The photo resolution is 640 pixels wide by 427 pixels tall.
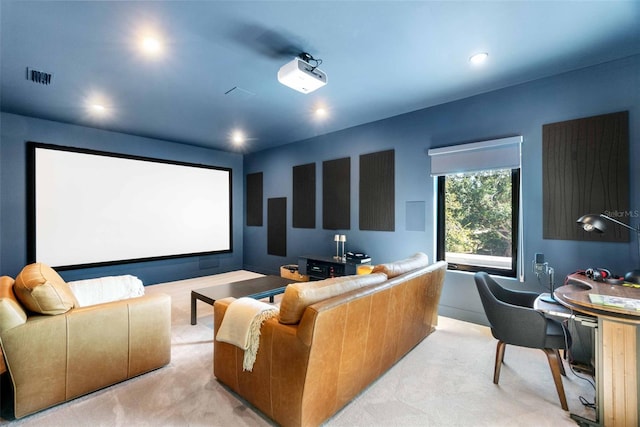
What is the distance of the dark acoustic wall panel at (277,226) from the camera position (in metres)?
5.73

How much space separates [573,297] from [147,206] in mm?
5805

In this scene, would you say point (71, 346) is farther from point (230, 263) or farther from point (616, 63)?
point (616, 63)

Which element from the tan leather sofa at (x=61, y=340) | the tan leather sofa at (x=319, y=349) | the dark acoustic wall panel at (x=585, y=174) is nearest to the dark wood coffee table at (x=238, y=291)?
the tan leather sofa at (x=61, y=340)

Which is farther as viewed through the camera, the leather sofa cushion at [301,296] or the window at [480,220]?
the window at [480,220]

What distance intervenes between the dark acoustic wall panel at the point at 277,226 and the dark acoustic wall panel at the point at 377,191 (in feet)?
6.21

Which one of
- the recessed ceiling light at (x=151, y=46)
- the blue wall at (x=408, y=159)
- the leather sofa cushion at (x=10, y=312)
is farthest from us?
the blue wall at (x=408, y=159)

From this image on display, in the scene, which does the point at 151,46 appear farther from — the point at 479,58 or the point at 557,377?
the point at 557,377

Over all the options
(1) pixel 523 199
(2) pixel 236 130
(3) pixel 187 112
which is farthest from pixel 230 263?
(1) pixel 523 199

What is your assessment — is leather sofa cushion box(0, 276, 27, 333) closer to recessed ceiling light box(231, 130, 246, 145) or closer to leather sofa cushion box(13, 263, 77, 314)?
leather sofa cushion box(13, 263, 77, 314)

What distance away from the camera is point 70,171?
14.1 feet

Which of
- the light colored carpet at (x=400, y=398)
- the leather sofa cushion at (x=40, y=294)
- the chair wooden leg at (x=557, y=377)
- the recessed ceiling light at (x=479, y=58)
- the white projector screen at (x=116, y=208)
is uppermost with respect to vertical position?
the recessed ceiling light at (x=479, y=58)

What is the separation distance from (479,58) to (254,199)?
16.2 feet

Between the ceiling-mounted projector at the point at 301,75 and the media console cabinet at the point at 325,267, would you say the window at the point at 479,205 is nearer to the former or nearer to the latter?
the media console cabinet at the point at 325,267

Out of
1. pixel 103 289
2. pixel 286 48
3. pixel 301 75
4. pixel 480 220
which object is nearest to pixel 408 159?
pixel 480 220
